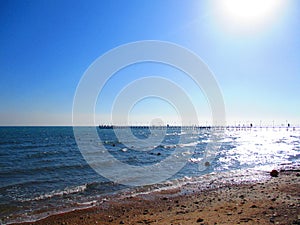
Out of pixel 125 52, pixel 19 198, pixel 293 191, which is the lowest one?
pixel 19 198

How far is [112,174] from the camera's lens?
20.9 m

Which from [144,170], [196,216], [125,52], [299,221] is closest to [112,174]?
[144,170]

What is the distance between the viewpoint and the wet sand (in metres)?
8.41

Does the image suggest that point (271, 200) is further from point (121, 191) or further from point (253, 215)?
point (121, 191)

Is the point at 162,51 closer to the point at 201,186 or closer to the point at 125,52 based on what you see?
the point at 125,52

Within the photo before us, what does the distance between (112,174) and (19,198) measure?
815 cm

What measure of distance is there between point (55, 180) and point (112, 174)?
451 cm

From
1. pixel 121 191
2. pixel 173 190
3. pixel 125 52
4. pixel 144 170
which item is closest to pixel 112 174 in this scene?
pixel 144 170

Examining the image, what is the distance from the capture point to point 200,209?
33.4 feet

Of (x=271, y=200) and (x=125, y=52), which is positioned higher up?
(x=125, y=52)

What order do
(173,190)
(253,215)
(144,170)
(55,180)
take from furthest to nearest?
(144,170) → (55,180) → (173,190) → (253,215)

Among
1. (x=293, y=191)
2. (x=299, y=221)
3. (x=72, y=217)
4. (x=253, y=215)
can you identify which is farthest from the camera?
(x=293, y=191)

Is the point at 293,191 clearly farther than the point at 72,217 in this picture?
Yes

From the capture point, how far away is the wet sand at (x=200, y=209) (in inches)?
331
